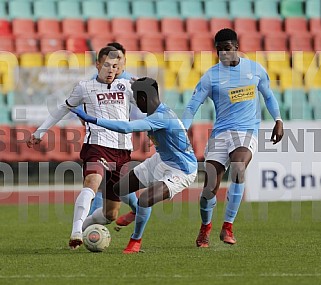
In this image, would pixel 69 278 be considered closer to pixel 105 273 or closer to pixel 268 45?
pixel 105 273

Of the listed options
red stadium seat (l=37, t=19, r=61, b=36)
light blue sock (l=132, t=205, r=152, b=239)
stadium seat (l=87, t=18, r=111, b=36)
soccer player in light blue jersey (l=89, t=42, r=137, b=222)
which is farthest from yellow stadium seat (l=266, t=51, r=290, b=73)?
light blue sock (l=132, t=205, r=152, b=239)

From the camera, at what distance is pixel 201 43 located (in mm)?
20297

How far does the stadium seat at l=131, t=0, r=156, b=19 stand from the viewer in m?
21.2

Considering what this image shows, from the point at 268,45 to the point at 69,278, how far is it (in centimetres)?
1396

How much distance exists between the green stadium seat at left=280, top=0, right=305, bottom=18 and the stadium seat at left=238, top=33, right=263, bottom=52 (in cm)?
170

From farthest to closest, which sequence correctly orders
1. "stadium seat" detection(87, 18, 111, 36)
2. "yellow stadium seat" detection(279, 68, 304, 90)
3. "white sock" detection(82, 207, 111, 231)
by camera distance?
"stadium seat" detection(87, 18, 111, 36), "yellow stadium seat" detection(279, 68, 304, 90), "white sock" detection(82, 207, 111, 231)

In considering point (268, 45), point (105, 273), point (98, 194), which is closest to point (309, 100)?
point (268, 45)

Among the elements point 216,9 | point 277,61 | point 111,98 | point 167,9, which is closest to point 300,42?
point 277,61

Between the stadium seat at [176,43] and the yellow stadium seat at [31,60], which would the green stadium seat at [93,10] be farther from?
the yellow stadium seat at [31,60]

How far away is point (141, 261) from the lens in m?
8.62

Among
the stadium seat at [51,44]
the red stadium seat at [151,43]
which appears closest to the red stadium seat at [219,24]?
the red stadium seat at [151,43]

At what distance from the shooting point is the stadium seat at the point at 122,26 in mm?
20641

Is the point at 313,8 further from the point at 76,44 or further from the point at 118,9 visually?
the point at 76,44

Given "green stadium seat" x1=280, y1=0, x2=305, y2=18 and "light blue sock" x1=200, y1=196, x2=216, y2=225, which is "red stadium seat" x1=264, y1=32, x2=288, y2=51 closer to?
"green stadium seat" x1=280, y1=0, x2=305, y2=18
